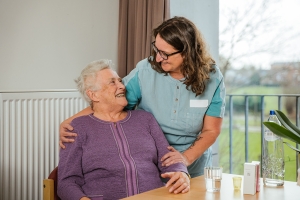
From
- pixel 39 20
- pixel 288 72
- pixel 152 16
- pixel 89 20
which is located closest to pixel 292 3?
pixel 288 72

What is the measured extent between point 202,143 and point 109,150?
0.50 metres

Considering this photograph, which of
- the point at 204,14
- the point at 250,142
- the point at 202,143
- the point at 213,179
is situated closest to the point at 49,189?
the point at 213,179

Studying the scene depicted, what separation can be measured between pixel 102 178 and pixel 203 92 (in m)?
0.67

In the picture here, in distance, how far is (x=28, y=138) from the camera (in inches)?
106

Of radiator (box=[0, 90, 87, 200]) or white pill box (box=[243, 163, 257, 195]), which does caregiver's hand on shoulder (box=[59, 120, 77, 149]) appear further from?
white pill box (box=[243, 163, 257, 195])

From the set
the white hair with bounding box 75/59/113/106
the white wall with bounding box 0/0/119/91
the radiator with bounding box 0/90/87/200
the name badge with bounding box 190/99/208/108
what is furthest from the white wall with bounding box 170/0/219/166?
the white hair with bounding box 75/59/113/106

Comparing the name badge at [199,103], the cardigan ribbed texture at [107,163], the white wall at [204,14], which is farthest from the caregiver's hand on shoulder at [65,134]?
the white wall at [204,14]

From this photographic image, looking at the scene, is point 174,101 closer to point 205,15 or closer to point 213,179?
point 213,179

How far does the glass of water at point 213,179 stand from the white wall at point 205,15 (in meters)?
1.89

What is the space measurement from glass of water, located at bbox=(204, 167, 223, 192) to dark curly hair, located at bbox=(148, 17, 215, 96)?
0.63m

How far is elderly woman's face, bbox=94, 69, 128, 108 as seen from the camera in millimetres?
2131

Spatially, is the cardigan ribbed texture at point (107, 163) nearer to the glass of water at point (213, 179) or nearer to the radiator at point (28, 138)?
the glass of water at point (213, 179)

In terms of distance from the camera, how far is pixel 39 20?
286cm

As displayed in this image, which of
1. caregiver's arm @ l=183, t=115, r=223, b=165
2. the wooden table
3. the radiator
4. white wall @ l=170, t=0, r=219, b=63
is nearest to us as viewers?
the wooden table
